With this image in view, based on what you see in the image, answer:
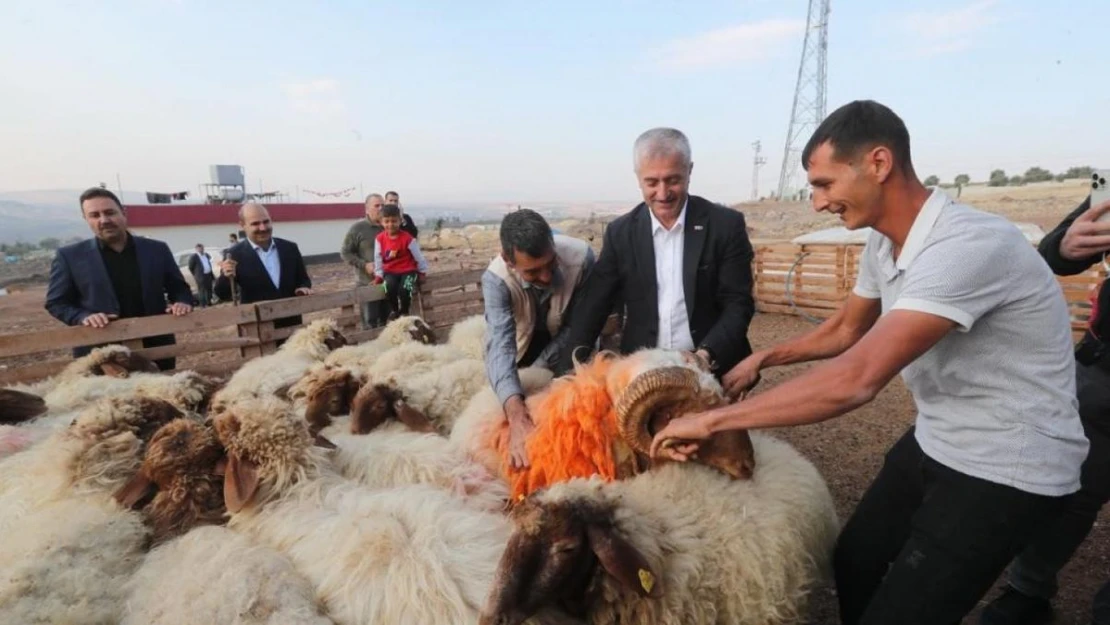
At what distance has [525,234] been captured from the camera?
3.24 m

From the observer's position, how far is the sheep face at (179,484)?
3.04 m

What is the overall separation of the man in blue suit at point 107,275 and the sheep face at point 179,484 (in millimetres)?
2870

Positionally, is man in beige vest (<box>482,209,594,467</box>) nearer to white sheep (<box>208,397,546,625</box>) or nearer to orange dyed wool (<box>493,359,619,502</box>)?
orange dyed wool (<box>493,359,619,502</box>)

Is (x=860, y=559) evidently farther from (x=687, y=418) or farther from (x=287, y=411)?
(x=287, y=411)

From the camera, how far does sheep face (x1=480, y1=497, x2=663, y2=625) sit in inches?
85.7

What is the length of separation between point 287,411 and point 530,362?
1.72 metres

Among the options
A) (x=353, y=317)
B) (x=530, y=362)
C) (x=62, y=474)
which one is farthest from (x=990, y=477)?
(x=353, y=317)

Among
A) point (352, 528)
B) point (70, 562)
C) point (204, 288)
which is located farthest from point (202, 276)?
point (352, 528)

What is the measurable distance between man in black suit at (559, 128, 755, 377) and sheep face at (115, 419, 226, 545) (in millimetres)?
2092

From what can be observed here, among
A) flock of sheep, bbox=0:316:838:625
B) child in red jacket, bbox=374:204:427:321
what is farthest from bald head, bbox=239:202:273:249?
flock of sheep, bbox=0:316:838:625

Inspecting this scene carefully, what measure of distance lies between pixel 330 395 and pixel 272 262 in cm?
298

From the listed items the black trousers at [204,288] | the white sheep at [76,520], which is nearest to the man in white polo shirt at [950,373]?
the white sheep at [76,520]

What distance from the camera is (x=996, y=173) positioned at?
6172 cm

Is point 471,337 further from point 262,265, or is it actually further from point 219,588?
point 219,588
